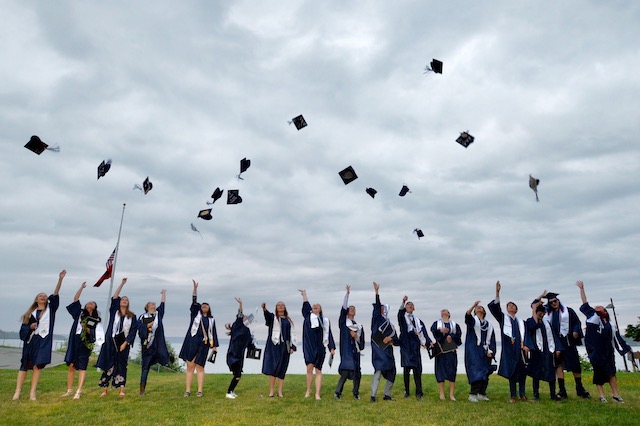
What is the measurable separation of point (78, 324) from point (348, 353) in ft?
22.9

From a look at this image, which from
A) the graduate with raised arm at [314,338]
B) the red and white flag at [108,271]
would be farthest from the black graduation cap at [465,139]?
the red and white flag at [108,271]

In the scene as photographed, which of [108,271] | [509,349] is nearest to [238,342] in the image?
[509,349]

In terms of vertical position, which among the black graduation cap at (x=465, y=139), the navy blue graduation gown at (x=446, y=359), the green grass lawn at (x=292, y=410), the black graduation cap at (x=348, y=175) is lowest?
the green grass lawn at (x=292, y=410)

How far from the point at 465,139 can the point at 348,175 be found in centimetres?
436

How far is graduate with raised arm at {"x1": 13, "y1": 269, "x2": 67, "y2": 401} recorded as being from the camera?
36.8 ft

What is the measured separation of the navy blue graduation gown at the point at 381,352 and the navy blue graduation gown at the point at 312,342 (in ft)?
3.82

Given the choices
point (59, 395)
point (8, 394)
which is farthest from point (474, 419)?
point (8, 394)

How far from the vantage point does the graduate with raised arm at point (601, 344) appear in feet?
36.4

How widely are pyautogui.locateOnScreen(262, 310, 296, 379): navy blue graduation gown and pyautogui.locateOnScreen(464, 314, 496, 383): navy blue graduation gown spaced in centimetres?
453

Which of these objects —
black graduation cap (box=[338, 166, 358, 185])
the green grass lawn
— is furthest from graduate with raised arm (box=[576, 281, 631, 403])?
black graduation cap (box=[338, 166, 358, 185])

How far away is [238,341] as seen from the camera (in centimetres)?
1284

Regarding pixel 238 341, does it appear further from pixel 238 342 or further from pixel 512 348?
pixel 512 348

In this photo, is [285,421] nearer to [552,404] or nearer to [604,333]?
[552,404]

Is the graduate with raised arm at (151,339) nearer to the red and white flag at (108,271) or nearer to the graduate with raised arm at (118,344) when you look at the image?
the graduate with raised arm at (118,344)
